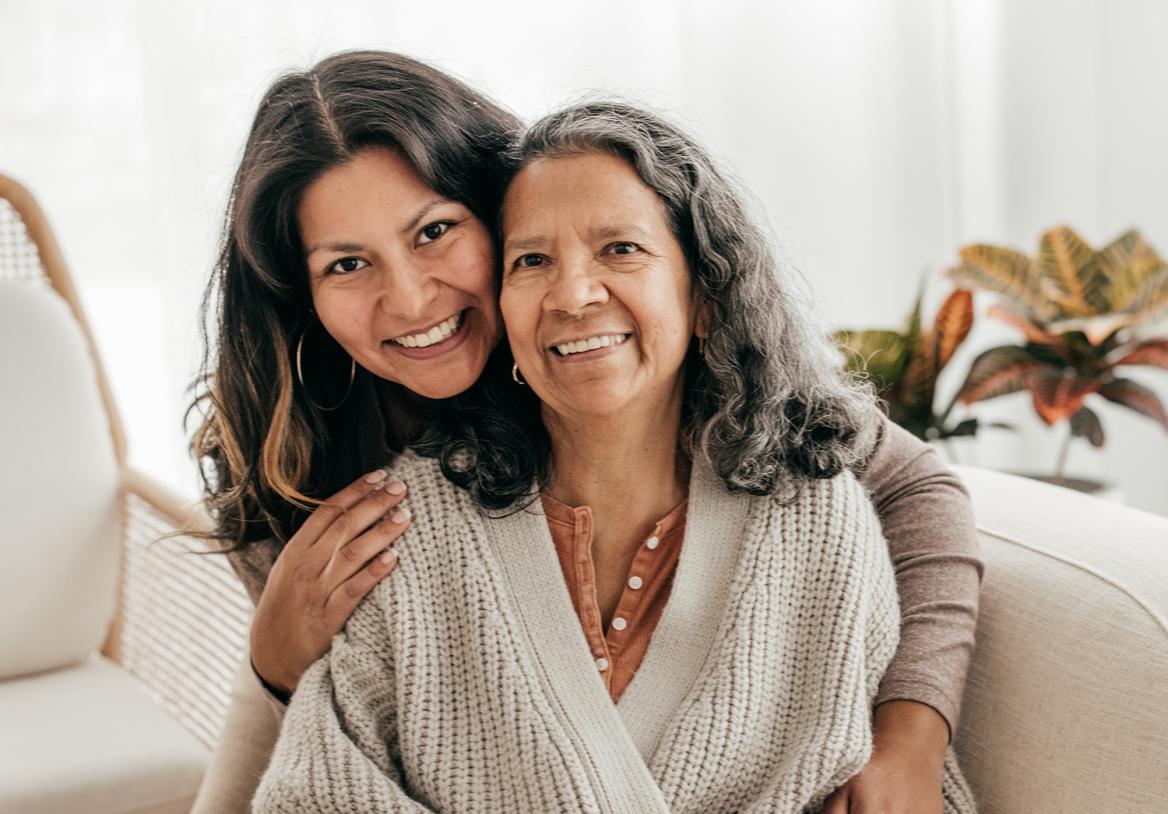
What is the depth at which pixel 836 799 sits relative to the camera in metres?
1.24

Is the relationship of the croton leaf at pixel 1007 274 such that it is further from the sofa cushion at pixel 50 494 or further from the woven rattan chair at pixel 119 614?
the sofa cushion at pixel 50 494

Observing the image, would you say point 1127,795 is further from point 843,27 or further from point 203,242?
point 843,27

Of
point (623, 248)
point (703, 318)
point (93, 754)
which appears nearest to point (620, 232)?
point (623, 248)

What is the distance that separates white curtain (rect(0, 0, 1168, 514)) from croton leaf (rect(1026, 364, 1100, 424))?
59 cm

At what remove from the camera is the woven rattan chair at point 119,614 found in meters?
1.73

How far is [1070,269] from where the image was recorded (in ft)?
7.43

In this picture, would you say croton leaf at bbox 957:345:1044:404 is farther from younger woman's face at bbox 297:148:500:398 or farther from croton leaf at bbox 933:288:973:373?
younger woman's face at bbox 297:148:500:398

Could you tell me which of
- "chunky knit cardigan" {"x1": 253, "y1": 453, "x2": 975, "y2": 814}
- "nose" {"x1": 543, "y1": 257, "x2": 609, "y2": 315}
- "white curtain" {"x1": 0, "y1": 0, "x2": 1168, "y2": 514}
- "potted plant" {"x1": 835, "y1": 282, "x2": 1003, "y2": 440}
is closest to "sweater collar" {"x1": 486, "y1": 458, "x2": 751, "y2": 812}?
"chunky knit cardigan" {"x1": 253, "y1": 453, "x2": 975, "y2": 814}

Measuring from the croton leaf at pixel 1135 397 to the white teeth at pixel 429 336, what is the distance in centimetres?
126

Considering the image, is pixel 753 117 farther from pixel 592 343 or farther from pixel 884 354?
pixel 592 343

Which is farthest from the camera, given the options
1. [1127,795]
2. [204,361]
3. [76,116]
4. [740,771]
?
[76,116]

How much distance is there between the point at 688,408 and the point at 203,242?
5.14 feet

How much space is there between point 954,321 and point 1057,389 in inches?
A: 7.9

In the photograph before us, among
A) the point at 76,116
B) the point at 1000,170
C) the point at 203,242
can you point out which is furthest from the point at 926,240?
the point at 76,116
